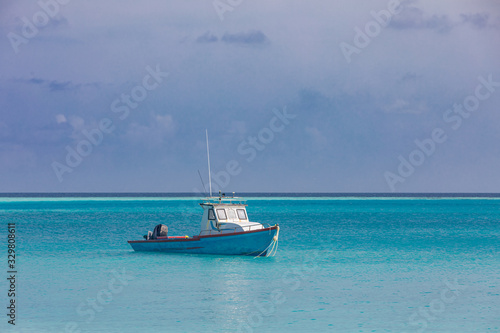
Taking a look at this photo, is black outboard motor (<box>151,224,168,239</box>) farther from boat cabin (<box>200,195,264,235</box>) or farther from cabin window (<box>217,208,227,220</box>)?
cabin window (<box>217,208,227,220</box>)

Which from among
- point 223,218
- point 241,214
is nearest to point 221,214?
point 223,218

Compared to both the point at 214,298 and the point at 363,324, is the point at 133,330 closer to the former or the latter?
the point at 214,298

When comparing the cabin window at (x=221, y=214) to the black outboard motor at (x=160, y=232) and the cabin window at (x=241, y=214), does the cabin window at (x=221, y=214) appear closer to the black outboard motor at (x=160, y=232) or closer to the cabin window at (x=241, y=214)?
the cabin window at (x=241, y=214)

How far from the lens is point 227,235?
34.3 m

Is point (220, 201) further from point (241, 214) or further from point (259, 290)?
point (259, 290)

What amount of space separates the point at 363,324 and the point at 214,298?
6.60 m

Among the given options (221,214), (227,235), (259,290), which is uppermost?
(221,214)

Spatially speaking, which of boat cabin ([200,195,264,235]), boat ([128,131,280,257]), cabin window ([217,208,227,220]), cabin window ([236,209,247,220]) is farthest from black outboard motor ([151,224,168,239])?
cabin window ([236,209,247,220])

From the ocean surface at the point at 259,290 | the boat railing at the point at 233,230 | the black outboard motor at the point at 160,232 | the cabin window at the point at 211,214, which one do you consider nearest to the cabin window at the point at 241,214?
the boat railing at the point at 233,230

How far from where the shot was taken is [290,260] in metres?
35.6

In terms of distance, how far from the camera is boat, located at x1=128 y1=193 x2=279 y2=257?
33969mm

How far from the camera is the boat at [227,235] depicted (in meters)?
34.0

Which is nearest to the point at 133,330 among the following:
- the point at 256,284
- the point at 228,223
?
the point at 256,284

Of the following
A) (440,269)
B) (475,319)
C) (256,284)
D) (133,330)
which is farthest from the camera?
(440,269)
